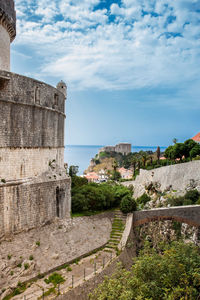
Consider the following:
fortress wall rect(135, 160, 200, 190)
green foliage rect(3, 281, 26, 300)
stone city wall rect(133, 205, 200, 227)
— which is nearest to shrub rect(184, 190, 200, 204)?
stone city wall rect(133, 205, 200, 227)

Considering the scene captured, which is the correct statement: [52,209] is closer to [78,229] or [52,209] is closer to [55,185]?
[55,185]

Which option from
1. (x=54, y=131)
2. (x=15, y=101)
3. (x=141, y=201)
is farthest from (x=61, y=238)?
(x=141, y=201)

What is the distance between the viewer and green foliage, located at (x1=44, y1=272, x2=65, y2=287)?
1290 centimetres

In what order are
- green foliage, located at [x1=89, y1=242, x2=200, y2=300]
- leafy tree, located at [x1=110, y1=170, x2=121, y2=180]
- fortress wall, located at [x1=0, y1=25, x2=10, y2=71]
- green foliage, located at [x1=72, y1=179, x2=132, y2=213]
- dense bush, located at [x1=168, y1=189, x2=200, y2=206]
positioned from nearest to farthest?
green foliage, located at [x1=89, y1=242, x2=200, y2=300]
fortress wall, located at [x1=0, y1=25, x2=10, y2=71]
green foliage, located at [x1=72, y1=179, x2=132, y2=213]
dense bush, located at [x1=168, y1=189, x2=200, y2=206]
leafy tree, located at [x1=110, y1=170, x2=121, y2=180]

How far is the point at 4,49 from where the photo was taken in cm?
1567

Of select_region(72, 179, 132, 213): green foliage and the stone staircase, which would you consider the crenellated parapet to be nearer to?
select_region(72, 179, 132, 213): green foliage

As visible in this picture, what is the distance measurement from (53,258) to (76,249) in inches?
80.0

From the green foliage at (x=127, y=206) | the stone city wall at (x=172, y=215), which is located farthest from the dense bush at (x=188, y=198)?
the green foliage at (x=127, y=206)

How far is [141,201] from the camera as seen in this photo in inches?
1044

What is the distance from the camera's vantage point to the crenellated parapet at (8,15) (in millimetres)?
14331

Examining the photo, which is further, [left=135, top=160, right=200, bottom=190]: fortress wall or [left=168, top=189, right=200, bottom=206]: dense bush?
[left=135, top=160, right=200, bottom=190]: fortress wall

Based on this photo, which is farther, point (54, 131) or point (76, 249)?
point (54, 131)

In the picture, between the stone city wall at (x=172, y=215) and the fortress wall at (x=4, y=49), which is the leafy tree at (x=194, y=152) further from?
the fortress wall at (x=4, y=49)

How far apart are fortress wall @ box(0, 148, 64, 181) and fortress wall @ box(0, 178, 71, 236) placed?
660 millimetres
